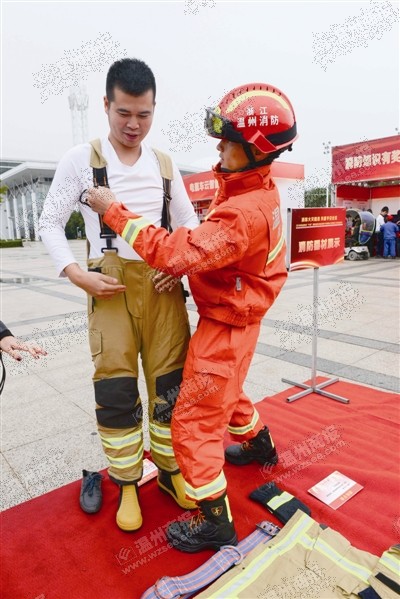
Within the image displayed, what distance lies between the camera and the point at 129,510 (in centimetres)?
184

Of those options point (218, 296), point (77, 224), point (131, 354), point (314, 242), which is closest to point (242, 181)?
point (218, 296)

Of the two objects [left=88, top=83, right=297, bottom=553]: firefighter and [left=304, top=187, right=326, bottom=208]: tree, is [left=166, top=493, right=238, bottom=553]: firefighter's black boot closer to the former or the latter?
[left=88, top=83, right=297, bottom=553]: firefighter

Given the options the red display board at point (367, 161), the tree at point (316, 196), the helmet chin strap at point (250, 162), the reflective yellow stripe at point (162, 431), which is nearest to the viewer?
the helmet chin strap at point (250, 162)

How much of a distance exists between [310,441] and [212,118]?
1.88 m

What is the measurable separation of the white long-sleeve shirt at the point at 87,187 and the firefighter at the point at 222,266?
0.18 m

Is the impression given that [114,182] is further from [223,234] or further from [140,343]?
[140,343]

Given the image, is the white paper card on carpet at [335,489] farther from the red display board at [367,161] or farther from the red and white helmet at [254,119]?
the red display board at [367,161]

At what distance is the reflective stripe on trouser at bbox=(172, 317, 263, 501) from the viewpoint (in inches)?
64.4

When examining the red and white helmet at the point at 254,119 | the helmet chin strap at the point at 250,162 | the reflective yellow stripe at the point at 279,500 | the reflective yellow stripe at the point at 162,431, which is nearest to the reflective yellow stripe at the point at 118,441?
the reflective yellow stripe at the point at 162,431

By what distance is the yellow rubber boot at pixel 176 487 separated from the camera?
1940mm

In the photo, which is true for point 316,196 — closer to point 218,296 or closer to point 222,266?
point 218,296

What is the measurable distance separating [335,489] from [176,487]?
776mm

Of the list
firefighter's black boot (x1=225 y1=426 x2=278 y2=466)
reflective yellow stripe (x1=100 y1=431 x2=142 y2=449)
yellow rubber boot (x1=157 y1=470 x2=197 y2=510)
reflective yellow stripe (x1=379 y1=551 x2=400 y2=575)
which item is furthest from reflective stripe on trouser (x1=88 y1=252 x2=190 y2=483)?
reflective yellow stripe (x1=379 y1=551 x2=400 y2=575)

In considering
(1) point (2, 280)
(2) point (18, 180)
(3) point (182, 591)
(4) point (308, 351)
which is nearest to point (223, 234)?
(3) point (182, 591)
